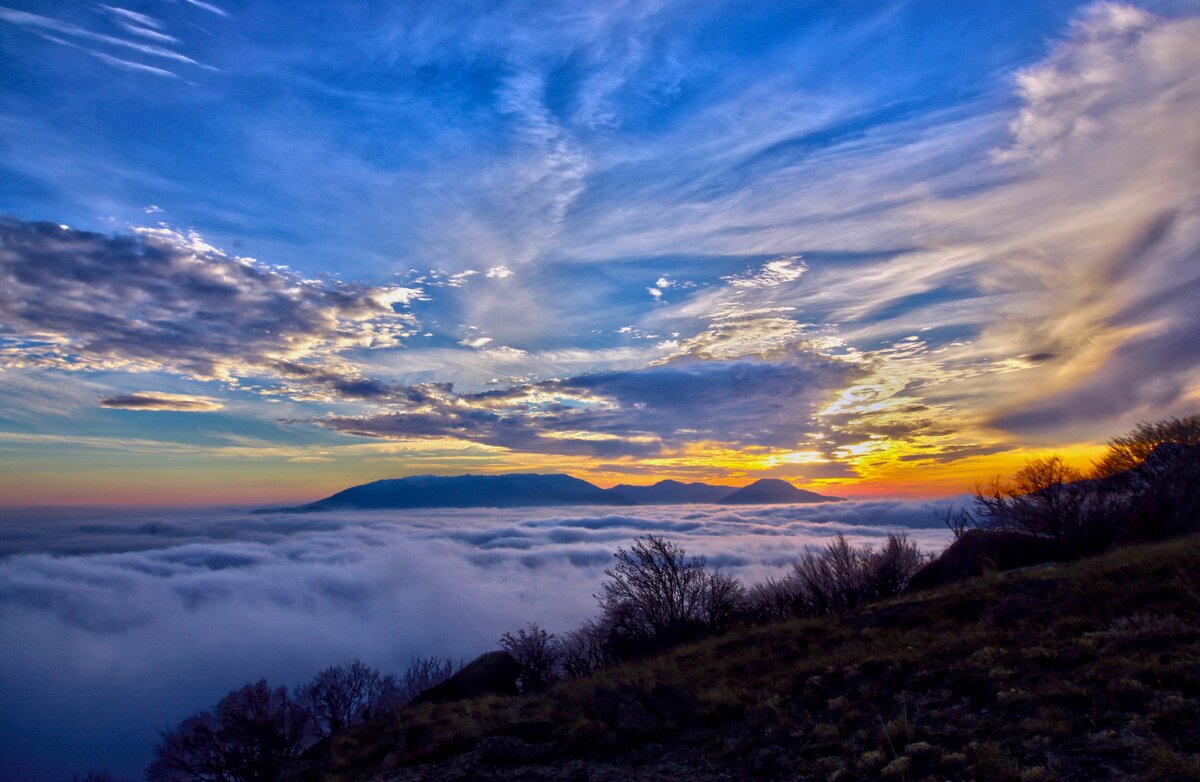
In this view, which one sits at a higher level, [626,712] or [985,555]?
[985,555]

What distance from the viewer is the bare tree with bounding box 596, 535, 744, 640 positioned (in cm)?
3278

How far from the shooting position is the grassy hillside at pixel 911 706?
24.0ft

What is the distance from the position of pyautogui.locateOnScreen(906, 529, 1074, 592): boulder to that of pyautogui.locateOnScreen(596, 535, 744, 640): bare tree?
9.89 m

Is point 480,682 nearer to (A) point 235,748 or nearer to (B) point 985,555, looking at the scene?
(A) point 235,748

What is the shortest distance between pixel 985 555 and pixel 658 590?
1736 centimetres

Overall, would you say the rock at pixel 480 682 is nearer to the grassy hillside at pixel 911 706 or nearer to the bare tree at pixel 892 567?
the grassy hillside at pixel 911 706

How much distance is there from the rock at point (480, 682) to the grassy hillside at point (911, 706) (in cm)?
493

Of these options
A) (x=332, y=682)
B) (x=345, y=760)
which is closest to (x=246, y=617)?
(x=332, y=682)

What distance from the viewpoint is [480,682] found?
21953 millimetres

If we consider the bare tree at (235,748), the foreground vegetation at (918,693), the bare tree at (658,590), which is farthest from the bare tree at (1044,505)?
the bare tree at (235,748)

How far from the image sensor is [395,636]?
172m

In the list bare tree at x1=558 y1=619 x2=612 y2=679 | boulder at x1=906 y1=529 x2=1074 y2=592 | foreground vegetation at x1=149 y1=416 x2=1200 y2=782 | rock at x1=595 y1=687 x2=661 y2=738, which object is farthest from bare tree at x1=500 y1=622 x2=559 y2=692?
boulder at x1=906 y1=529 x2=1074 y2=592

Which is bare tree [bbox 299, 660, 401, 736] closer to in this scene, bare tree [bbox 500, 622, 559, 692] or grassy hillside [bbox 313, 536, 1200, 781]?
bare tree [bbox 500, 622, 559, 692]

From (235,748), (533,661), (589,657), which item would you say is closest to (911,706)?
(589,657)
